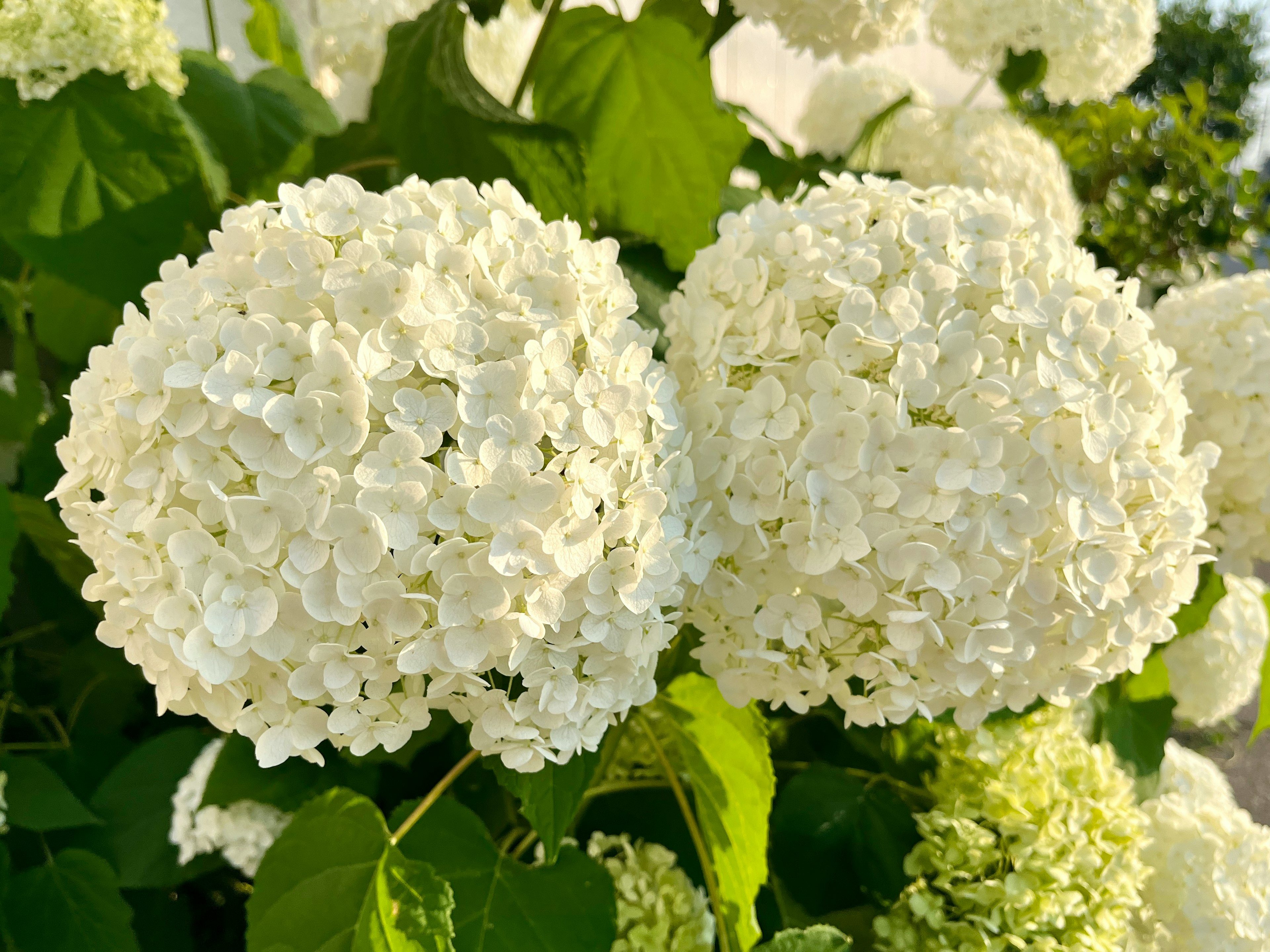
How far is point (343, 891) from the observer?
1.35ft

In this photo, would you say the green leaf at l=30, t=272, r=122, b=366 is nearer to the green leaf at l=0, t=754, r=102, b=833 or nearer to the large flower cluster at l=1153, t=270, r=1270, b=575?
the green leaf at l=0, t=754, r=102, b=833

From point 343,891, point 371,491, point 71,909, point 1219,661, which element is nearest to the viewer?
point 371,491

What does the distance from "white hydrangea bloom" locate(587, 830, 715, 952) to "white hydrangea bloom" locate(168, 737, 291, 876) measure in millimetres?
195

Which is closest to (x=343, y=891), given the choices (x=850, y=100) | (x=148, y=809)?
(x=148, y=809)

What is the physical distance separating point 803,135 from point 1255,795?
33.3 inches

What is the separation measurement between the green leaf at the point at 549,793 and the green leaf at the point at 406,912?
0.05 metres

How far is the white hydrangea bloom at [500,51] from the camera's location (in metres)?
0.78

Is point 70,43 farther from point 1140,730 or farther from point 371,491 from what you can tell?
point 1140,730

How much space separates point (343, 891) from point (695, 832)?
0.64ft

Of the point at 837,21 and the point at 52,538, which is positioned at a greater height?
the point at 837,21

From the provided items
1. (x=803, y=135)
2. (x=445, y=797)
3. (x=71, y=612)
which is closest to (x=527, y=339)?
(x=445, y=797)

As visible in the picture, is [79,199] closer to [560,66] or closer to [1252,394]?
[560,66]

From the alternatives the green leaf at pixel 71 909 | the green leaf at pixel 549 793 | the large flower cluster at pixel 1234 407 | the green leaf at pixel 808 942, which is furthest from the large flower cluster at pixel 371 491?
the large flower cluster at pixel 1234 407

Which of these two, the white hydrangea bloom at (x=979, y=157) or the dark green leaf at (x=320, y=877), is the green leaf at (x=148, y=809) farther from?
the white hydrangea bloom at (x=979, y=157)
